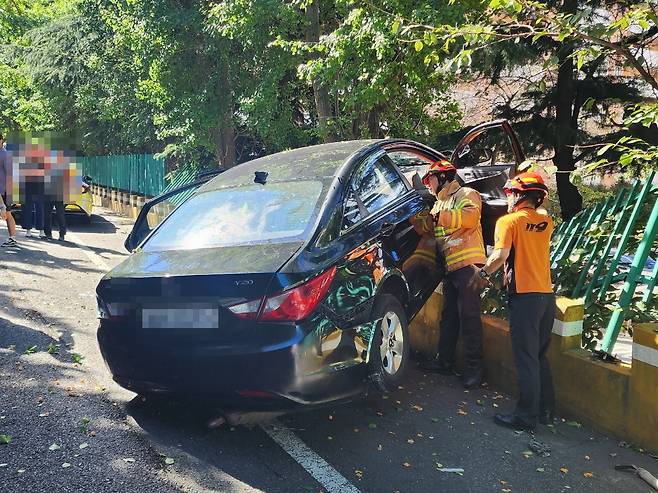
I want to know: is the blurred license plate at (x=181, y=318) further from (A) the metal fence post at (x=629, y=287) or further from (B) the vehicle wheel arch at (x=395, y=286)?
(A) the metal fence post at (x=629, y=287)

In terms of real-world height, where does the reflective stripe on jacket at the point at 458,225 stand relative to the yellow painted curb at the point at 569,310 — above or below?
above

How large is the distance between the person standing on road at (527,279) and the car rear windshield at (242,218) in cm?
135

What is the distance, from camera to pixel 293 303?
3398 millimetres

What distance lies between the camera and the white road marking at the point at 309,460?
3.26 meters

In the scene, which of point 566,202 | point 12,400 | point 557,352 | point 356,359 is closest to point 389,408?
point 356,359

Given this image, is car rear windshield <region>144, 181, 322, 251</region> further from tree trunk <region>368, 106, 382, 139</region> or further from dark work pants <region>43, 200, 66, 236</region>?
dark work pants <region>43, 200, 66, 236</region>

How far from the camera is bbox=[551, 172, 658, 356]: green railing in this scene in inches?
168

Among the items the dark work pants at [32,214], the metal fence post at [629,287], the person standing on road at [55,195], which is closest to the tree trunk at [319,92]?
the person standing on road at [55,195]

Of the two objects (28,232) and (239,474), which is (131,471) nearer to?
(239,474)

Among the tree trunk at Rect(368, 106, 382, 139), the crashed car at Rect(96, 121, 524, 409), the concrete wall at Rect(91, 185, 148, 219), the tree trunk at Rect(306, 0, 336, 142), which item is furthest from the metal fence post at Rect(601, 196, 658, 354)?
the concrete wall at Rect(91, 185, 148, 219)

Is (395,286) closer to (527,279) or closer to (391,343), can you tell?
(391,343)

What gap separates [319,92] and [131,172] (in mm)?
11370

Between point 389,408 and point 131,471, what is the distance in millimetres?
1859

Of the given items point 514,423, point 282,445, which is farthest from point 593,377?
point 282,445
